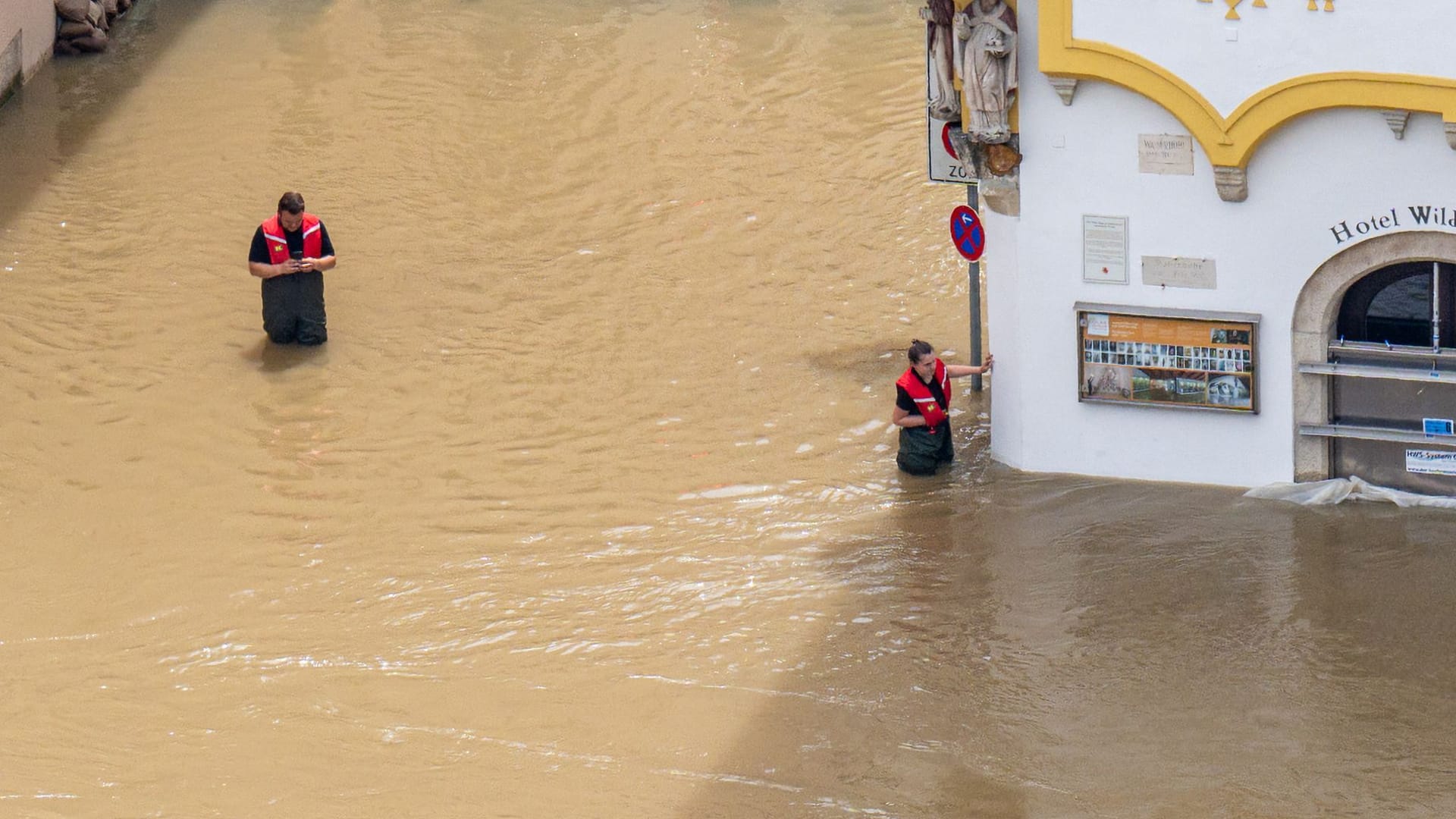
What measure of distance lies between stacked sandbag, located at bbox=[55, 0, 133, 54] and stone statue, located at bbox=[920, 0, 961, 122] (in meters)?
12.6

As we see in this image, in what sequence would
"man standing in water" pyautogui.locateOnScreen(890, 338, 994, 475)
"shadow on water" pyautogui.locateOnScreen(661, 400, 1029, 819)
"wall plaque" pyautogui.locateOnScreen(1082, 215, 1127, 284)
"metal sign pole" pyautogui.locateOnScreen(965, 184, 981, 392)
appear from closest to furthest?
"shadow on water" pyautogui.locateOnScreen(661, 400, 1029, 819) < "wall plaque" pyautogui.locateOnScreen(1082, 215, 1127, 284) < "man standing in water" pyautogui.locateOnScreen(890, 338, 994, 475) < "metal sign pole" pyautogui.locateOnScreen(965, 184, 981, 392)

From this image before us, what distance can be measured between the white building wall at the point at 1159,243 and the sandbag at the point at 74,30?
13.0m

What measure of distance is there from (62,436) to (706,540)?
4.83m

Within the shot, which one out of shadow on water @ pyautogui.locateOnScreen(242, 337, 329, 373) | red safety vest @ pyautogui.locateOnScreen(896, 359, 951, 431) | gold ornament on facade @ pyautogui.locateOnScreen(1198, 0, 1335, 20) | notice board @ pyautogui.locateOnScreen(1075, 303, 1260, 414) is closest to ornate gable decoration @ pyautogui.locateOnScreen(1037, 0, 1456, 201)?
gold ornament on facade @ pyautogui.locateOnScreen(1198, 0, 1335, 20)

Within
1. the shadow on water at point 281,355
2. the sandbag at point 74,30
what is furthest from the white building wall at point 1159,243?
the sandbag at point 74,30

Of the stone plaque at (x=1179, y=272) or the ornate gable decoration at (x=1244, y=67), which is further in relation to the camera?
the stone plaque at (x=1179, y=272)

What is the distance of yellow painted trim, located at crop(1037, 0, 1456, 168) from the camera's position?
11430 mm

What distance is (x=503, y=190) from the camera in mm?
18906

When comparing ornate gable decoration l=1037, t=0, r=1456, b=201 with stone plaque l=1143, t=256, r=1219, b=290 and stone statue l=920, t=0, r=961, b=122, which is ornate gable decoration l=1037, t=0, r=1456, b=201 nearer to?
stone plaque l=1143, t=256, r=1219, b=290

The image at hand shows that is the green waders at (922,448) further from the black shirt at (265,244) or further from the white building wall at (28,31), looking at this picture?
the white building wall at (28,31)

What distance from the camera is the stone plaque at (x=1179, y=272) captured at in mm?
12500

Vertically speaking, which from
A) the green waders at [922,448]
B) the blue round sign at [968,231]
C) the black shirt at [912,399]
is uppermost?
the blue round sign at [968,231]

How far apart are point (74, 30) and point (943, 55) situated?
42.9 feet

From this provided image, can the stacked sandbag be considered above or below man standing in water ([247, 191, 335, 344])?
above
